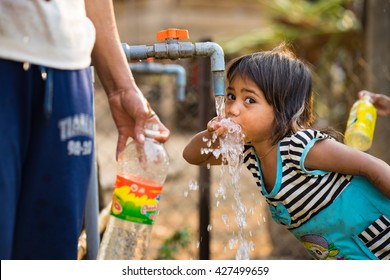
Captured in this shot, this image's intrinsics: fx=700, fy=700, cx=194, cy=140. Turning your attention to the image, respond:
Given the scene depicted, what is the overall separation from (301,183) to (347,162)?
0.62 ft

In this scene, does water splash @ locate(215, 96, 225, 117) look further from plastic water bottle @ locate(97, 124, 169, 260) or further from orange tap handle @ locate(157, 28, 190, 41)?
plastic water bottle @ locate(97, 124, 169, 260)

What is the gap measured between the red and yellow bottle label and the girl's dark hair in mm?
833

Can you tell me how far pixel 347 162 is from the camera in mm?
2391

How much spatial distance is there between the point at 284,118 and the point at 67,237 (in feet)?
3.70

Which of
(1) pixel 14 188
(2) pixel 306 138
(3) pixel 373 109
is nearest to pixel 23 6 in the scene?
(1) pixel 14 188

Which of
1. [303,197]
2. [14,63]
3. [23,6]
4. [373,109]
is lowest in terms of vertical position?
[303,197]

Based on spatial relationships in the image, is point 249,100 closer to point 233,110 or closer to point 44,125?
point 233,110

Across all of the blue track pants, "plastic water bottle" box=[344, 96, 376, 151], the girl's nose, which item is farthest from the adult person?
"plastic water bottle" box=[344, 96, 376, 151]

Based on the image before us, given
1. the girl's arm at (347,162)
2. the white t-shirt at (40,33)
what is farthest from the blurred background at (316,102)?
the white t-shirt at (40,33)

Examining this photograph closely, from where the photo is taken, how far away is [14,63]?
153 centimetres

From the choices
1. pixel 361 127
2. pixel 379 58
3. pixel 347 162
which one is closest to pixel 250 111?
pixel 347 162

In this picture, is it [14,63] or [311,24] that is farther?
[311,24]

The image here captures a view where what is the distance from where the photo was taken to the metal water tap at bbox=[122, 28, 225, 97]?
2309mm

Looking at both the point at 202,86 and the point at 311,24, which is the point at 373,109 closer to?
the point at 202,86
